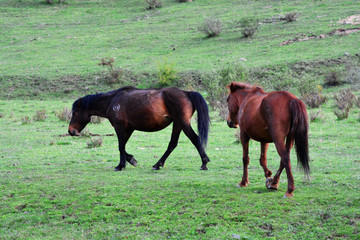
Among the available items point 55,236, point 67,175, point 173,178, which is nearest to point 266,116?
point 173,178

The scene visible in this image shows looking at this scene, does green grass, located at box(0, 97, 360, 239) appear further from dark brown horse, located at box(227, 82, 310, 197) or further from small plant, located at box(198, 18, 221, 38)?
small plant, located at box(198, 18, 221, 38)

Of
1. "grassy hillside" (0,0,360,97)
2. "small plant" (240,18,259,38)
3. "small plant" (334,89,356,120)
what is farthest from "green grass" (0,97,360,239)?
"small plant" (240,18,259,38)

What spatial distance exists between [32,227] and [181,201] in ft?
8.50

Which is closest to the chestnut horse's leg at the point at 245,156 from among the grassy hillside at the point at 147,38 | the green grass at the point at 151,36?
the grassy hillside at the point at 147,38

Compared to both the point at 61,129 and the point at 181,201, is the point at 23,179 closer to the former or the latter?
the point at 181,201

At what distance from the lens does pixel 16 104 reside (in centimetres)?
3105

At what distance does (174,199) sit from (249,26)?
38.8m

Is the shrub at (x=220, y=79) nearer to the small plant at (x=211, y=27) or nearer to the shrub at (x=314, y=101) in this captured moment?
the shrub at (x=314, y=101)

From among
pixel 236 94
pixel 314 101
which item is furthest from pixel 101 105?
pixel 314 101

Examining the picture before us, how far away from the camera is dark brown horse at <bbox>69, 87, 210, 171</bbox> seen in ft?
34.7

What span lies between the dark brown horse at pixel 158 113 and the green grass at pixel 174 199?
758 millimetres

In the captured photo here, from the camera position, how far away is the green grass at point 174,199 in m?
6.61

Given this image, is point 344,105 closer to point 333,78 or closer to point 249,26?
point 333,78

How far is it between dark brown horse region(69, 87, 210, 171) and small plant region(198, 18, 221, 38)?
3517cm
